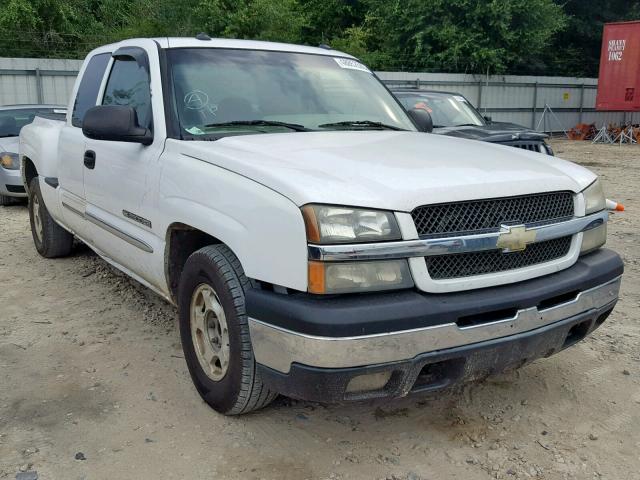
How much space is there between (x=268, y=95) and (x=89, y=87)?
5.88 feet

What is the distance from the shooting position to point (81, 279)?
5641 millimetres

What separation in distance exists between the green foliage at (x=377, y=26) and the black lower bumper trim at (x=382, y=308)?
1926 centimetres

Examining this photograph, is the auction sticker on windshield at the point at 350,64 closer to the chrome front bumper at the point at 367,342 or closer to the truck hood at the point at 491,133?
the chrome front bumper at the point at 367,342

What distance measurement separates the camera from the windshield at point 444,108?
9.48m

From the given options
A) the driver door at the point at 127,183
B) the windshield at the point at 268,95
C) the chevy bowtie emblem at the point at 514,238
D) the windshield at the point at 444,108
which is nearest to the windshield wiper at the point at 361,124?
the windshield at the point at 268,95

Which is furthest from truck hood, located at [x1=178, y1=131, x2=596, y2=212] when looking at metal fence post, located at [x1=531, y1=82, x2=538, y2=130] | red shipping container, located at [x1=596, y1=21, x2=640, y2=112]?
metal fence post, located at [x1=531, y1=82, x2=538, y2=130]

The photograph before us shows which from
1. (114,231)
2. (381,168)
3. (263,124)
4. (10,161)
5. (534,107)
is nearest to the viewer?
(381,168)

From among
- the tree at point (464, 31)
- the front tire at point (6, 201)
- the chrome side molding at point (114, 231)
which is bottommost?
the front tire at point (6, 201)

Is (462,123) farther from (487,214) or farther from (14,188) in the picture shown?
(487,214)

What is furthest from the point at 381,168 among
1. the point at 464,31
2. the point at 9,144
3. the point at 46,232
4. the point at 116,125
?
the point at 464,31

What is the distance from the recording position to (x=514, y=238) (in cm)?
275

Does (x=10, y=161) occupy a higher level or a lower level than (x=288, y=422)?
higher

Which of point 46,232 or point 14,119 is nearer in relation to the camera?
point 46,232

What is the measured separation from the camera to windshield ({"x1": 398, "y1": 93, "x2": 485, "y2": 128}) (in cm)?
948
